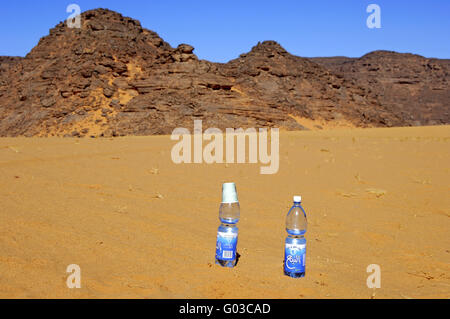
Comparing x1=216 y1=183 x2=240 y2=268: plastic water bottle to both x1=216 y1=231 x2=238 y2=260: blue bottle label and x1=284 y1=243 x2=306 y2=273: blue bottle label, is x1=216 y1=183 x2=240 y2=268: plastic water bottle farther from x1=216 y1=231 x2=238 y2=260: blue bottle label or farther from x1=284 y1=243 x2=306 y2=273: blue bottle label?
x1=284 y1=243 x2=306 y2=273: blue bottle label

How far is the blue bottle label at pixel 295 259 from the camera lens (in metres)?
3.23

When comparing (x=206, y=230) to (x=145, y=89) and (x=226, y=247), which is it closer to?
(x=226, y=247)

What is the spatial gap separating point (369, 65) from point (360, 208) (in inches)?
4093

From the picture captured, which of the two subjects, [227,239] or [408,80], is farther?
[408,80]

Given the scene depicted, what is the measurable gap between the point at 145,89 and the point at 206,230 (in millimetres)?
30885

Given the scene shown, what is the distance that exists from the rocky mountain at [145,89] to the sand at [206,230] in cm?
2247

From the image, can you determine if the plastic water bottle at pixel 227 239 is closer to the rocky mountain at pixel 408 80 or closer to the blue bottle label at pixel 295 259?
the blue bottle label at pixel 295 259

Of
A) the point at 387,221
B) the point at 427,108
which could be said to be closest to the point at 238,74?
the point at 387,221

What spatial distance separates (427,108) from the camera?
3403 inches

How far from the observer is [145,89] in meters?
34.2

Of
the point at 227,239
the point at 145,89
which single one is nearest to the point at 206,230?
the point at 227,239

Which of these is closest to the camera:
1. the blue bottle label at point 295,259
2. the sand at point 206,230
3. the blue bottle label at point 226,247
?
the sand at point 206,230

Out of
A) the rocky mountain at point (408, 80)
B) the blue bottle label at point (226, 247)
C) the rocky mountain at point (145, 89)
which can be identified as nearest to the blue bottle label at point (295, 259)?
the blue bottle label at point (226, 247)
